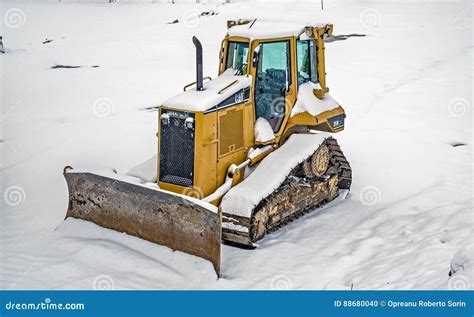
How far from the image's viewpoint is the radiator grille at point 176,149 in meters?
8.05

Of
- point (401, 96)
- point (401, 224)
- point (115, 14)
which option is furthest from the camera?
point (115, 14)

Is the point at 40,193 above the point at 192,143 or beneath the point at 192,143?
beneath

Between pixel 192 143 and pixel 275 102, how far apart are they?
1.63 meters

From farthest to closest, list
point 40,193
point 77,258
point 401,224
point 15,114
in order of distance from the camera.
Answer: point 15,114 < point 40,193 < point 401,224 < point 77,258

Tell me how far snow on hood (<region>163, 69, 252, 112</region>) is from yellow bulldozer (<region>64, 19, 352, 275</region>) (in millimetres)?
13

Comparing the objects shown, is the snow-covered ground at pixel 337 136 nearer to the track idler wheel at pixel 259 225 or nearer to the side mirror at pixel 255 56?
the track idler wheel at pixel 259 225

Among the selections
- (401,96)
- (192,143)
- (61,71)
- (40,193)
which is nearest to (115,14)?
(61,71)

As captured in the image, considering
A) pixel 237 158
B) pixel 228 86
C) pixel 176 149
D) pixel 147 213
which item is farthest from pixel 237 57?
pixel 147 213

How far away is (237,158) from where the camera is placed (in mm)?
8672

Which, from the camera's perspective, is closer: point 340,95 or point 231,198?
point 231,198

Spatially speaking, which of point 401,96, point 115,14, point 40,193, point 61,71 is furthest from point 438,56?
point 115,14

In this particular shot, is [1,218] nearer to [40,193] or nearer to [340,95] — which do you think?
[40,193]

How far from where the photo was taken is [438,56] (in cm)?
2072

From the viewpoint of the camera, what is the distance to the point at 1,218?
9.17 m
